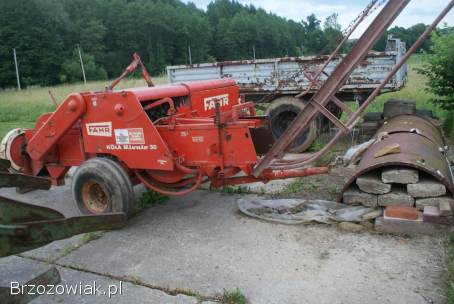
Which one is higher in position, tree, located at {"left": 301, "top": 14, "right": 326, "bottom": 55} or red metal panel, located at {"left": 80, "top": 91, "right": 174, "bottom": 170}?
tree, located at {"left": 301, "top": 14, "right": 326, "bottom": 55}

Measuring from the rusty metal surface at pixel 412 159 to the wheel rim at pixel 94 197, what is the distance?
8.89ft

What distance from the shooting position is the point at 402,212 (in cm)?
428

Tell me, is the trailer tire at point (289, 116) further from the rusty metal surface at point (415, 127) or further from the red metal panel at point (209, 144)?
the red metal panel at point (209, 144)

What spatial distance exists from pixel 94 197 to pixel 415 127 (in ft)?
13.7

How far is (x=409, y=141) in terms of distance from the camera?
4.97 meters

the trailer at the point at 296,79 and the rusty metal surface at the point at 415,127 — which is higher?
the trailer at the point at 296,79

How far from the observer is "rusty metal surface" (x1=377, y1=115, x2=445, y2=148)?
557 cm

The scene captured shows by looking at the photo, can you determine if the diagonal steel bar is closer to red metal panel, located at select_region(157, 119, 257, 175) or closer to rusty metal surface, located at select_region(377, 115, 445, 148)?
red metal panel, located at select_region(157, 119, 257, 175)

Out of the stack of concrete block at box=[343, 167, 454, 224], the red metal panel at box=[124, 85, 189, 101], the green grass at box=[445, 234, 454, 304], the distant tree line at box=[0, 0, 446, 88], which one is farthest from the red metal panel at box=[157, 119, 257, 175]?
the distant tree line at box=[0, 0, 446, 88]

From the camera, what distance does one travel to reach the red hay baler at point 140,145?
440 centimetres

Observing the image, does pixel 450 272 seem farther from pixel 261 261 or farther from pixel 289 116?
pixel 289 116

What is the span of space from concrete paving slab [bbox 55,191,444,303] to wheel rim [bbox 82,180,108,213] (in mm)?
423

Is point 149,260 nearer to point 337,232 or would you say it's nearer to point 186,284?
point 186,284

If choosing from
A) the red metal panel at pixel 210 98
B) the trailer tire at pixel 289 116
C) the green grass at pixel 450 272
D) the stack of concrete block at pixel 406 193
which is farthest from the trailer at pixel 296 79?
the green grass at pixel 450 272
